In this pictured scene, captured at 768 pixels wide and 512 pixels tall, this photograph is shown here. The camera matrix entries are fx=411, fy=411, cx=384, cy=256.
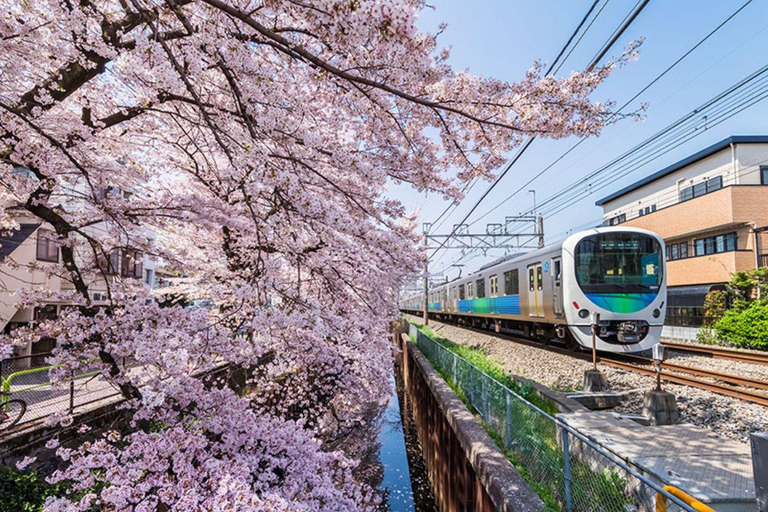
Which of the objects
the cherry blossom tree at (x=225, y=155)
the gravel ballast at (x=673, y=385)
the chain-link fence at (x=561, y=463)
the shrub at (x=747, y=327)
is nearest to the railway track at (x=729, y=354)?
the gravel ballast at (x=673, y=385)

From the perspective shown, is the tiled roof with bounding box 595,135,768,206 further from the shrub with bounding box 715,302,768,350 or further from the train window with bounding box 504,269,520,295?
the train window with bounding box 504,269,520,295

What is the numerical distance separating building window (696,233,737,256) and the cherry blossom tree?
784 inches

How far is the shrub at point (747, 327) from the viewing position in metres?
12.3

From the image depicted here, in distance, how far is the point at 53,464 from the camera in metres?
6.08

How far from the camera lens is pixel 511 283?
13.8 meters

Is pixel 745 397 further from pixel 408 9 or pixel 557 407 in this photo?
pixel 408 9

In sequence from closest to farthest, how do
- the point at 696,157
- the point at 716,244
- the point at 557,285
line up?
1. the point at 557,285
2. the point at 716,244
3. the point at 696,157

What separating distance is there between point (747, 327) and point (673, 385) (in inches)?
332

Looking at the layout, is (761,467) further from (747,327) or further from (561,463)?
(747,327)

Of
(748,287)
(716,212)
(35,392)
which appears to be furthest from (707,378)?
(716,212)

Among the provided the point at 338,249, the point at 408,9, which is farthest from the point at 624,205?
the point at 408,9

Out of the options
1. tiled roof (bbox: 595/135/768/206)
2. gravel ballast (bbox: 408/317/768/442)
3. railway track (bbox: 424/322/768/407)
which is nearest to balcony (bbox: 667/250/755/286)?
tiled roof (bbox: 595/135/768/206)

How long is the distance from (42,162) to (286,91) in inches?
97.9

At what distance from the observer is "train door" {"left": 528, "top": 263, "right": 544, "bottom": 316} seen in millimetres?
11109
